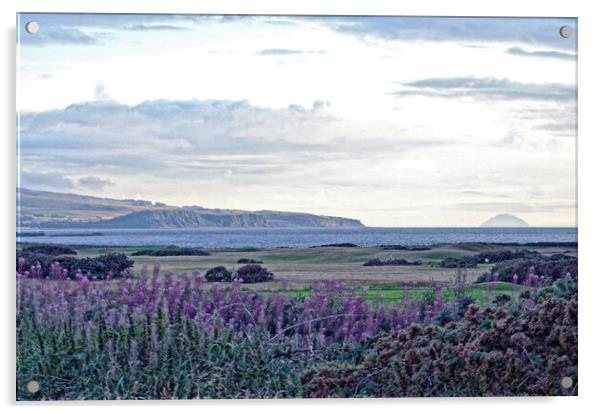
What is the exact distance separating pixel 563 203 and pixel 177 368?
2.92 m

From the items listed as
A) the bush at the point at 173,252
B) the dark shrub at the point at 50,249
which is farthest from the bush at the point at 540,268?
the dark shrub at the point at 50,249

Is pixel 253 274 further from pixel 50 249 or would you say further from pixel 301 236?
pixel 50 249

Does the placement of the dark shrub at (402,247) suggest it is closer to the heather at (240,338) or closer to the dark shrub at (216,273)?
the heather at (240,338)

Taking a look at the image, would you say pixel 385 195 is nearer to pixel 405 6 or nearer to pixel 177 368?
pixel 405 6

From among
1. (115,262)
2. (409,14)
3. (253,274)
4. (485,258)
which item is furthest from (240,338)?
(409,14)

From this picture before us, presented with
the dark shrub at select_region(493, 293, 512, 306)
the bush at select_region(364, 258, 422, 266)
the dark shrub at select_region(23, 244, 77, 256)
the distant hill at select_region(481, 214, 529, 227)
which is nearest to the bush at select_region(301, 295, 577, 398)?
the dark shrub at select_region(493, 293, 512, 306)

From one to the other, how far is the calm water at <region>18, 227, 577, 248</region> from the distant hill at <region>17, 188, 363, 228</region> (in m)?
0.04

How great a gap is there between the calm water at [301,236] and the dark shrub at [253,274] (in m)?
0.16

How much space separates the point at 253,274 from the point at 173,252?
1.89 feet

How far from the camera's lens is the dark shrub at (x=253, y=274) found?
6703 mm

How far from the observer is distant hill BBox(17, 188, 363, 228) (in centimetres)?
657

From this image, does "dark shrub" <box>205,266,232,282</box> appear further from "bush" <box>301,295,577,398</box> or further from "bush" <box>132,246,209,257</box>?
"bush" <box>301,295,577,398</box>
